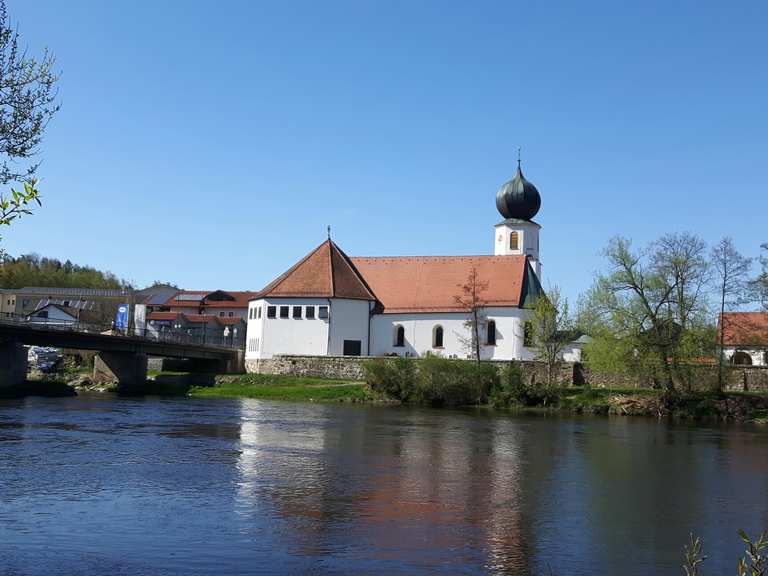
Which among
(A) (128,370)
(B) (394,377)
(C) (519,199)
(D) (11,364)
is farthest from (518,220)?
(D) (11,364)

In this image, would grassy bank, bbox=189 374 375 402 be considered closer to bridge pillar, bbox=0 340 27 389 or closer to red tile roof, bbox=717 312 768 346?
bridge pillar, bbox=0 340 27 389

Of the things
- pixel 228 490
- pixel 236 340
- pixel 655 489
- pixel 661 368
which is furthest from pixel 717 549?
pixel 236 340

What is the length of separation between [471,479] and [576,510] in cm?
483

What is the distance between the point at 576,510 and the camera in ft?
70.4

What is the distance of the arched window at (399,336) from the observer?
3086 inches

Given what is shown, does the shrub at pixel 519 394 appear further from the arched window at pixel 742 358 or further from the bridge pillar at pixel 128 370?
the bridge pillar at pixel 128 370

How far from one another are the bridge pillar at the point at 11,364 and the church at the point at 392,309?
851 inches

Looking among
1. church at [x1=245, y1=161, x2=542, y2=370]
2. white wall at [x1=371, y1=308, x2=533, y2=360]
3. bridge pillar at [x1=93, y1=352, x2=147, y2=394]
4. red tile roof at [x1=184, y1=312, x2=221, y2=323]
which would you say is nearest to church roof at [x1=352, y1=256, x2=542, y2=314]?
church at [x1=245, y1=161, x2=542, y2=370]

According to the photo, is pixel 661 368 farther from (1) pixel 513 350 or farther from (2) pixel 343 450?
(2) pixel 343 450

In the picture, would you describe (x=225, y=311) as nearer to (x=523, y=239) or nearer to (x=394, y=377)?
(x=523, y=239)

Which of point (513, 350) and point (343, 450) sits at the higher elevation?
point (513, 350)

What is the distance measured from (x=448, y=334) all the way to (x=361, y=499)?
55856 mm

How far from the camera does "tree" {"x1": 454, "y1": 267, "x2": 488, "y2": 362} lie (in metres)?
75.1

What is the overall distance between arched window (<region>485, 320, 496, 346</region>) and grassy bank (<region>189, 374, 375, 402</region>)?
13.6 m
